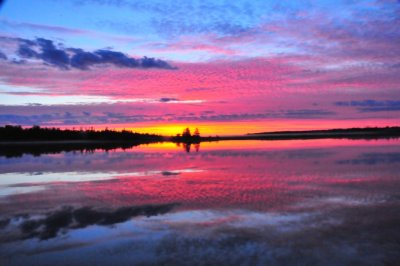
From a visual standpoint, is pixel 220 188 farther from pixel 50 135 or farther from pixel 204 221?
pixel 50 135

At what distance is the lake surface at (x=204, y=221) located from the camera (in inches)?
293

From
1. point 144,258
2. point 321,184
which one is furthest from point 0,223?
point 321,184

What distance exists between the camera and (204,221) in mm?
10031

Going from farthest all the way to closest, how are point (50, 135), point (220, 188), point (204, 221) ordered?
point (50, 135) < point (220, 188) < point (204, 221)

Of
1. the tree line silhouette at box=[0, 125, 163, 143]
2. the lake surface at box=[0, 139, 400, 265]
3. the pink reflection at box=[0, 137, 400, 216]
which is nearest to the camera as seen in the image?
the lake surface at box=[0, 139, 400, 265]

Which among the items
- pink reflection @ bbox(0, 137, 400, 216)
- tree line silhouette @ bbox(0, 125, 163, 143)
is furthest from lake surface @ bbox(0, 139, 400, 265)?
tree line silhouette @ bbox(0, 125, 163, 143)

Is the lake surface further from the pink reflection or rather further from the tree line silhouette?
the tree line silhouette

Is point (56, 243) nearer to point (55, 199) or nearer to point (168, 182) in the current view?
point (55, 199)

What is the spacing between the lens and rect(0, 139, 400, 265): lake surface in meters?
7.43

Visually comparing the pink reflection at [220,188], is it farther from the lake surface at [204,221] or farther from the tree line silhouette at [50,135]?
the tree line silhouette at [50,135]

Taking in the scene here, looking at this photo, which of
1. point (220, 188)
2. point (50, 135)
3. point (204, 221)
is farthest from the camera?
point (50, 135)

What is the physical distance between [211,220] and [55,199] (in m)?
5.99

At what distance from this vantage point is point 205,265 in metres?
6.88

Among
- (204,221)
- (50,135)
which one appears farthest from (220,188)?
(50,135)
